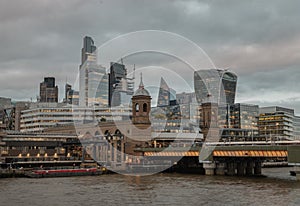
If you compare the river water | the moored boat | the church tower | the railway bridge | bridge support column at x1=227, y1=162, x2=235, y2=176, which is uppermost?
the church tower

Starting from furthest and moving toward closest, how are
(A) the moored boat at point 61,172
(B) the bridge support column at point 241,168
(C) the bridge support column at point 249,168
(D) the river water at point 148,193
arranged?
1. (C) the bridge support column at point 249,168
2. (B) the bridge support column at point 241,168
3. (A) the moored boat at point 61,172
4. (D) the river water at point 148,193

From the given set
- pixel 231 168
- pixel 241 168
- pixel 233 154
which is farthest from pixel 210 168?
pixel 241 168

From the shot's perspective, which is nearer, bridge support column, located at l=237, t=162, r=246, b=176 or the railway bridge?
the railway bridge

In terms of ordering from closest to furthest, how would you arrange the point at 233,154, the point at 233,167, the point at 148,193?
the point at 148,193 < the point at 233,154 < the point at 233,167

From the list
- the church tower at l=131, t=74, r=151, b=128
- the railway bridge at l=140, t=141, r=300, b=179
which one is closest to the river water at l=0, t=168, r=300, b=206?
the railway bridge at l=140, t=141, r=300, b=179

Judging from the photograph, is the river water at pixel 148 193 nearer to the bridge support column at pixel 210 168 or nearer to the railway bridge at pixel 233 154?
the railway bridge at pixel 233 154

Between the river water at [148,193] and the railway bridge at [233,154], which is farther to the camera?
the railway bridge at [233,154]

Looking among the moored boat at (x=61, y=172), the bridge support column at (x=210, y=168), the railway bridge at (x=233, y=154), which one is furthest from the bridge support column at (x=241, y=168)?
the moored boat at (x=61, y=172)

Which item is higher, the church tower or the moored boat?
the church tower

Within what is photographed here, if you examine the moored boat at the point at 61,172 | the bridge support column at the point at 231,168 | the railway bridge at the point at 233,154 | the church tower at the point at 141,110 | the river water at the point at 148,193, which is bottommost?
the river water at the point at 148,193

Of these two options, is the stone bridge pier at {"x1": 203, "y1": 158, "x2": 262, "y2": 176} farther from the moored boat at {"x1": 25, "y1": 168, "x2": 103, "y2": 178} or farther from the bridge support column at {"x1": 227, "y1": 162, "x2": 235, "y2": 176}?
the moored boat at {"x1": 25, "y1": 168, "x2": 103, "y2": 178}

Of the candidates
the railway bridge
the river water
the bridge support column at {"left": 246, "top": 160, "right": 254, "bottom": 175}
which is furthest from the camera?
the bridge support column at {"left": 246, "top": 160, "right": 254, "bottom": 175}

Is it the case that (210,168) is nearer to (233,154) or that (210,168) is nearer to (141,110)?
(233,154)

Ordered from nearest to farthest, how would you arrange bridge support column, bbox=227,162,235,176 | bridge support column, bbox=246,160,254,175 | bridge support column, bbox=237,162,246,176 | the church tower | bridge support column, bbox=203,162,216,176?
bridge support column, bbox=203,162,216,176 → bridge support column, bbox=227,162,235,176 → bridge support column, bbox=237,162,246,176 → bridge support column, bbox=246,160,254,175 → the church tower
